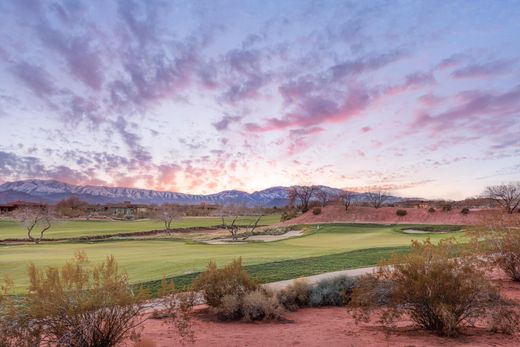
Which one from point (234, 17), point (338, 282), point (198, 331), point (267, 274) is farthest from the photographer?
point (234, 17)

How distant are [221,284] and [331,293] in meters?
3.90

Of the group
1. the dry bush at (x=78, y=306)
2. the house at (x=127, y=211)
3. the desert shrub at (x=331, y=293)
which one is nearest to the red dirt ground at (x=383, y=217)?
the desert shrub at (x=331, y=293)

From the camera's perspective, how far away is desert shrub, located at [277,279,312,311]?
13211 millimetres

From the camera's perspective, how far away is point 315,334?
9.85m

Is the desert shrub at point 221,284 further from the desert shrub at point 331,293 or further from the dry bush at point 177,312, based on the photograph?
the desert shrub at point 331,293

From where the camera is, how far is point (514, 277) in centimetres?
1667

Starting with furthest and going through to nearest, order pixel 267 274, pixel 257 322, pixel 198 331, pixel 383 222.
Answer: pixel 383 222, pixel 267 274, pixel 257 322, pixel 198 331

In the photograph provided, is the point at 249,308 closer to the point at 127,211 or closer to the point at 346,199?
the point at 346,199

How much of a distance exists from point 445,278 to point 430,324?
4.19ft

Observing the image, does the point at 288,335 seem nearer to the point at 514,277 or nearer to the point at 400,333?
the point at 400,333

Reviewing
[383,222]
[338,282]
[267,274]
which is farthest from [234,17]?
[383,222]

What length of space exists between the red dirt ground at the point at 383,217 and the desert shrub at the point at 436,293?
54.8 meters

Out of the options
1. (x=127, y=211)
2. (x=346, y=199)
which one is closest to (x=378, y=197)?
(x=346, y=199)

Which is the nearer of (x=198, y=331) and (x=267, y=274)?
(x=198, y=331)
